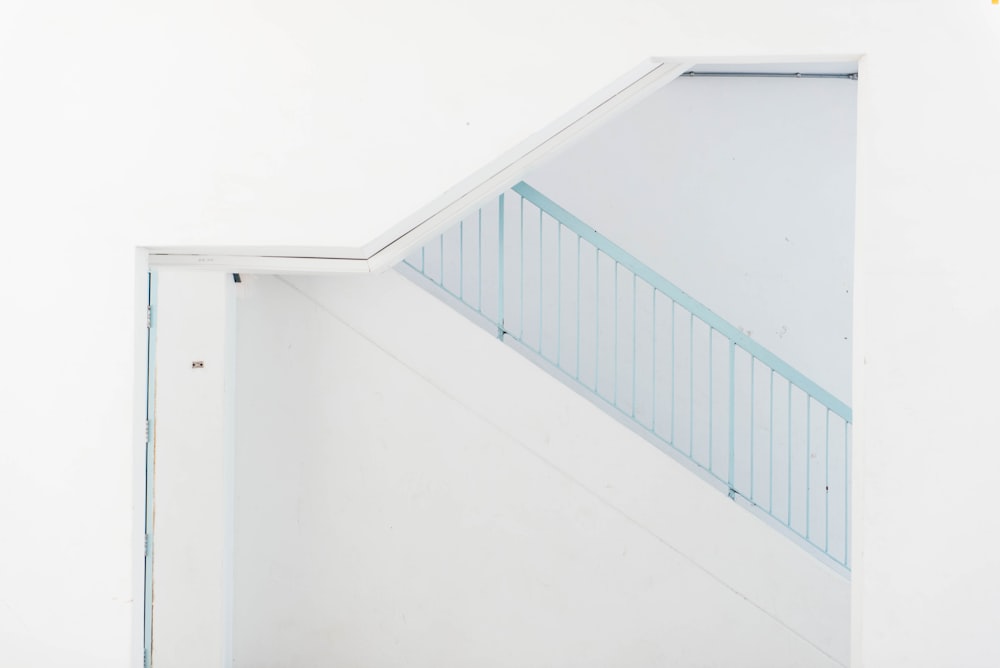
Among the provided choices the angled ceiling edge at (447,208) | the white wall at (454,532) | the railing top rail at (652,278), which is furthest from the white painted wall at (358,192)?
the white wall at (454,532)

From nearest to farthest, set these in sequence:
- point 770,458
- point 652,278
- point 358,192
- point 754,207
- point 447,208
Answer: point 358,192
point 447,208
point 652,278
point 770,458
point 754,207

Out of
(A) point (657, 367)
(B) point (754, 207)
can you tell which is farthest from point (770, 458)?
(B) point (754, 207)

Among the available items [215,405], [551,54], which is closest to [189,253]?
[215,405]

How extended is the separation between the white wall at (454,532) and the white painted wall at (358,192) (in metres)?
1.21

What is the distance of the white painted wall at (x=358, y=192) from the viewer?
111 inches

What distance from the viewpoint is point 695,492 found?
13.6 ft

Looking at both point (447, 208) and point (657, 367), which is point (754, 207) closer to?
Answer: point (657, 367)

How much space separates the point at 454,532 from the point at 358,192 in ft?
6.31

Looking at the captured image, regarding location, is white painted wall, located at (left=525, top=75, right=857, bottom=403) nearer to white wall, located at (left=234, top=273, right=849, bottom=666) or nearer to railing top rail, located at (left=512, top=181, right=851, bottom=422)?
railing top rail, located at (left=512, top=181, right=851, bottom=422)

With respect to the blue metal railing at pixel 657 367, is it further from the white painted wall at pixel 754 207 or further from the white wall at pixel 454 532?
the white wall at pixel 454 532

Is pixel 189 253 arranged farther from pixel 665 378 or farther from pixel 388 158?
pixel 665 378

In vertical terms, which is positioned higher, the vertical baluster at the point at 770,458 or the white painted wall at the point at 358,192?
the white painted wall at the point at 358,192

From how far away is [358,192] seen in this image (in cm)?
296

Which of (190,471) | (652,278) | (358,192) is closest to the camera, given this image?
(358,192)
